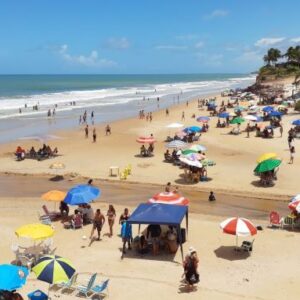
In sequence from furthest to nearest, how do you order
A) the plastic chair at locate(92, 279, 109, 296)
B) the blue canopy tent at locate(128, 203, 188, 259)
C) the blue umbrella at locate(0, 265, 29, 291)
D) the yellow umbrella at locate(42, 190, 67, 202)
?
the yellow umbrella at locate(42, 190, 67, 202) → the blue canopy tent at locate(128, 203, 188, 259) → the plastic chair at locate(92, 279, 109, 296) → the blue umbrella at locate(0, 265, 29, 291)

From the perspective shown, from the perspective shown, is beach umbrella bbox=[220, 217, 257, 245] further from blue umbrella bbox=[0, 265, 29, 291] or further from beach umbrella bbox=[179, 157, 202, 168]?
beach umbrella bbox=[179, 157, 202, 168]

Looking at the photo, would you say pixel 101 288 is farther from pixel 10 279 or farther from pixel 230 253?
pixel 230 253

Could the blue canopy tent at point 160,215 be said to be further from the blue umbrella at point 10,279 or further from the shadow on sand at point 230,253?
the blue umbrella at point 10,279

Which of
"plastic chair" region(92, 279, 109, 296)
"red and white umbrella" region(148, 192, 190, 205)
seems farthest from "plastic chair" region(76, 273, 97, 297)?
"red and white umbrella" region(148, 192, 190, 205)

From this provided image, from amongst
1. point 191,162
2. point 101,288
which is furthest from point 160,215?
point 191,162

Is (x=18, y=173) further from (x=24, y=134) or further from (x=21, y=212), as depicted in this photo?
(x=24, y=134)
